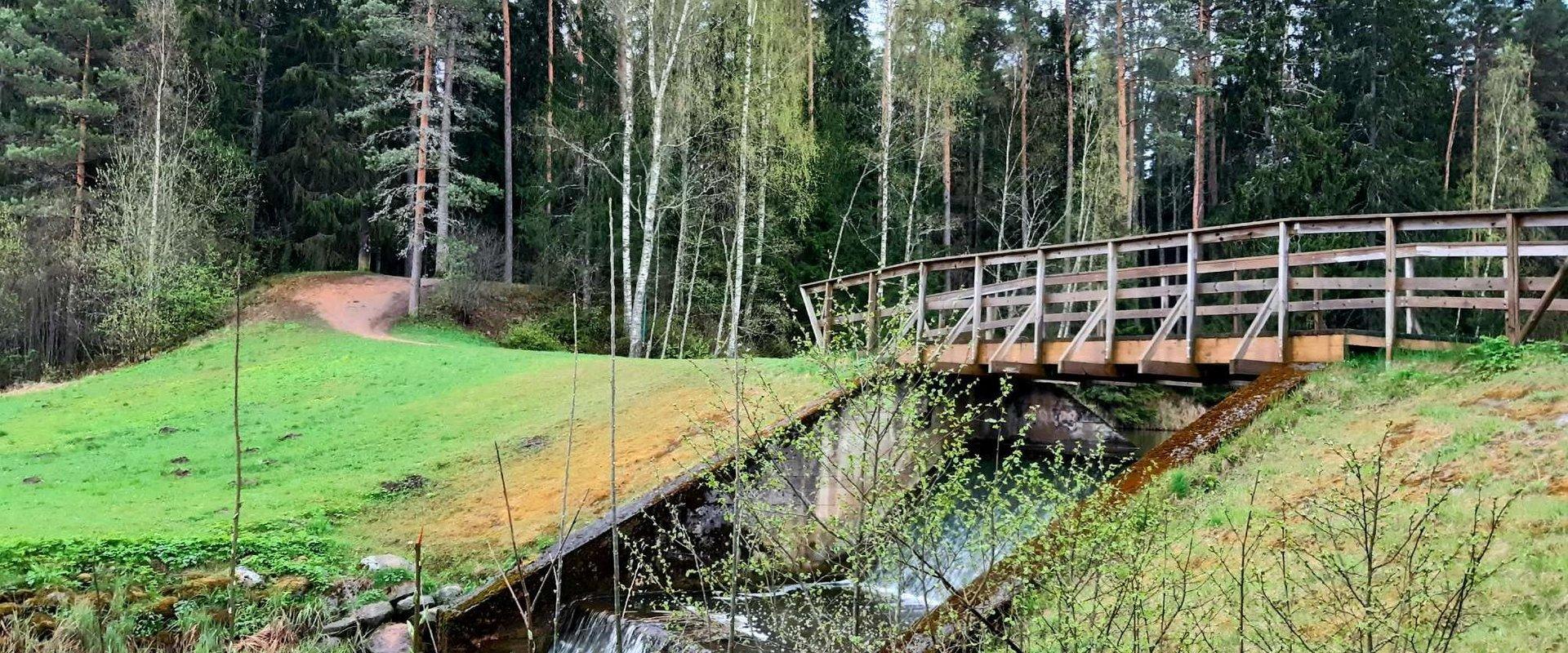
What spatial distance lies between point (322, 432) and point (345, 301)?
1438 cm

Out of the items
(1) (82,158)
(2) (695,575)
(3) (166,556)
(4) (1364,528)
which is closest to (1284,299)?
(2) (695,575)

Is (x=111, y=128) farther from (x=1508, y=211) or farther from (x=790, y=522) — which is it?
(x=1508, y=211)

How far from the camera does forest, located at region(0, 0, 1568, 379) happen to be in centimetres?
2241

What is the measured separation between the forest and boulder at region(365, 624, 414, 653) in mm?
12518

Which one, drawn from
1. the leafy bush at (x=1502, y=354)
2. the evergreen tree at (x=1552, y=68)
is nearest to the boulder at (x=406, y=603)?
the leafy bush at (x=1502, y=354)

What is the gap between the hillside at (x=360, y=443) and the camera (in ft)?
31.2

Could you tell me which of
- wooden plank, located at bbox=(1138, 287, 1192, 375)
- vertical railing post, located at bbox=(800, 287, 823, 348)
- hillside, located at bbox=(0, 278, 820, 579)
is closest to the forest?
hillside, located at bbox=(0, 278, 820, 579)

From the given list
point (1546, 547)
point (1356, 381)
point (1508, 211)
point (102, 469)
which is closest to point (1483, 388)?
point (1356, 381)

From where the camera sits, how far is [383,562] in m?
8.48

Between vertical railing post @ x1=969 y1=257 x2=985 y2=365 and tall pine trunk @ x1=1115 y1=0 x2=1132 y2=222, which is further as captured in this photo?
tall pine trunk @ x1=1115 y1=0 x2=1132 y2=222

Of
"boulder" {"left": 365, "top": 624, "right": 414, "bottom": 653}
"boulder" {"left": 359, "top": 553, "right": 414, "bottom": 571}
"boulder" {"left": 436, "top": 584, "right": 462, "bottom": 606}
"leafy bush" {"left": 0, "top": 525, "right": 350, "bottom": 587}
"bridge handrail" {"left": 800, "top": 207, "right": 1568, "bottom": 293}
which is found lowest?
"boulder" {"left": 365, "top": 624, "right": 414, "bottom": 653}

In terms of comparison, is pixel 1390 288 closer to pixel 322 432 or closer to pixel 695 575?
pixel 695 575

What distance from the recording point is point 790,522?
8.06 meters

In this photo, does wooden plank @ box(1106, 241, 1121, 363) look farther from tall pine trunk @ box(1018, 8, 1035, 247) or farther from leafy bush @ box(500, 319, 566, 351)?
tall pine trunk @ box(1018, 8, 1035, 247)
